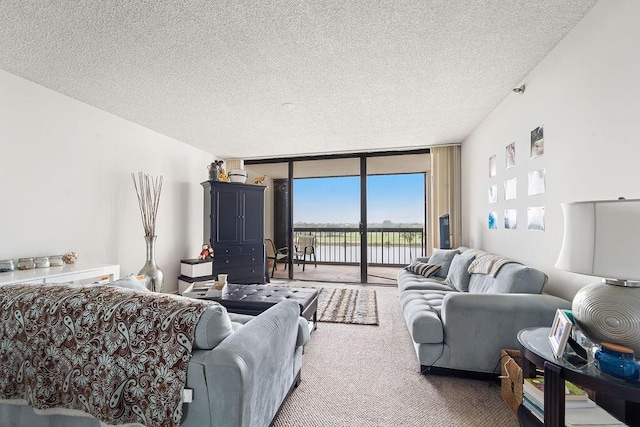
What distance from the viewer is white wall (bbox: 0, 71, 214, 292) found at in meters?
2.41

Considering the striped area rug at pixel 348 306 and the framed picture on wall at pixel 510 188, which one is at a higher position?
the framed picture on wall at pixel 510 188

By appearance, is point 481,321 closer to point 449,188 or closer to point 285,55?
point 285,55

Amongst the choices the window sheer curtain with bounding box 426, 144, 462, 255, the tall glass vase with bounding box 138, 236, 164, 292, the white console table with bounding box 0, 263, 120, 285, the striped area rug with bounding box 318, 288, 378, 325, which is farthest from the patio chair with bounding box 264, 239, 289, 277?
the white console table with bounding box 0, 263, 120, 285

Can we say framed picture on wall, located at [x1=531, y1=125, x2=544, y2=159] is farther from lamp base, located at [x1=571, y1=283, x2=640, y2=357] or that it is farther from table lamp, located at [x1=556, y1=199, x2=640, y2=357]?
lamp base, located at [x1=571, y1=283, x2=640, y2=357]

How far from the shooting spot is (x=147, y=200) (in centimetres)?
367

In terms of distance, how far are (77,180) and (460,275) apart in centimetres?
414

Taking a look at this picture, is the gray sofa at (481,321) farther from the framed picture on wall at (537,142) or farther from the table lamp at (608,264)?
the framed picture on wall at (537,142)

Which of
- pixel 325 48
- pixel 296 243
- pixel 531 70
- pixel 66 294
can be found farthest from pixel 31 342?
pixel 296 243

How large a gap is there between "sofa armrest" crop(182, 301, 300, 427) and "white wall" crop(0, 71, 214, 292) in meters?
2.55

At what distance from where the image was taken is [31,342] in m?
1.21

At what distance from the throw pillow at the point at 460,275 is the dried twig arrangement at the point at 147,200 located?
12.0 ft

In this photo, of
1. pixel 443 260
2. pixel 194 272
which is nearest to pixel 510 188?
pixel 443 260

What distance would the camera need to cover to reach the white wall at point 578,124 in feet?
4.59

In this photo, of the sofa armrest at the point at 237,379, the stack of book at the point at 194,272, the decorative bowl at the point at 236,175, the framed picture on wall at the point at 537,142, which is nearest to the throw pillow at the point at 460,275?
the framed picture on wall at the point at 537,142
